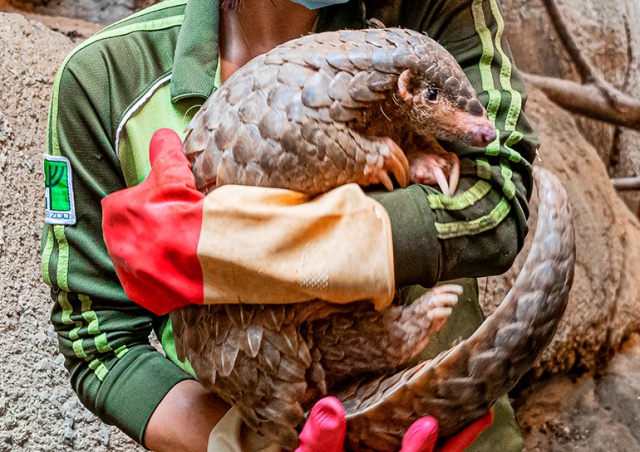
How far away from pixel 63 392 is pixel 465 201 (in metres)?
1.23

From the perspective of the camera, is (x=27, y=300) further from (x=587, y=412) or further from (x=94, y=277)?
(x=587, y=412)

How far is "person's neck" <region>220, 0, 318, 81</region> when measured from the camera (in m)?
1.33

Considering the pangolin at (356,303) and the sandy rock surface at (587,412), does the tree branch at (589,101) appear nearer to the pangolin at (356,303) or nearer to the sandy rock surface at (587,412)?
the sandy rock surface at (587,412)

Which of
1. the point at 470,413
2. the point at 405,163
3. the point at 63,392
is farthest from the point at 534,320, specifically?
the point at 63,392

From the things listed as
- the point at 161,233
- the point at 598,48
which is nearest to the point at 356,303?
the point at 161,233

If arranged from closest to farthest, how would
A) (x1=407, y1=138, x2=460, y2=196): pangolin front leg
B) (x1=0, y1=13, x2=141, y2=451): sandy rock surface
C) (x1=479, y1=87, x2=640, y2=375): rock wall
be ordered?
(x1=407, y1=138, x2=460, y2=196): pangolin front leg → (x1=0, y1=13, x2=141, y2=451): sandy rock surface → (x1=479, y1=87, x2=640, y2=375): rock wall

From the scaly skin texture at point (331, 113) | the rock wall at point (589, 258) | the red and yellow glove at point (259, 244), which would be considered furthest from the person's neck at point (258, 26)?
the rock wall at point (589, 258)

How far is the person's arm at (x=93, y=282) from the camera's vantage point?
1.26m

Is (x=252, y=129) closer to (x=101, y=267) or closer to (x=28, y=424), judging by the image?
(x=101, y=267)

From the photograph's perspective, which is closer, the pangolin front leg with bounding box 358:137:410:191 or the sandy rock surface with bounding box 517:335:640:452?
the pangolin front leg with bounding box 358:137:410:191

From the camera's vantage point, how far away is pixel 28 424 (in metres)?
1.77

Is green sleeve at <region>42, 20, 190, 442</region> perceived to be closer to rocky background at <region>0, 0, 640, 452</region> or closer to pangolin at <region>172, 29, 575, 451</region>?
pangolin at <region>172, 29, 575, 451</region>

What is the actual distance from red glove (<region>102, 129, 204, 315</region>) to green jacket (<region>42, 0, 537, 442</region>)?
0.82ft

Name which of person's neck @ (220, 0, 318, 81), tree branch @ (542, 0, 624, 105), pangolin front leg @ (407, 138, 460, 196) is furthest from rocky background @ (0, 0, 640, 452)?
pangolin front leg @ (407, 138, 460, 196)
